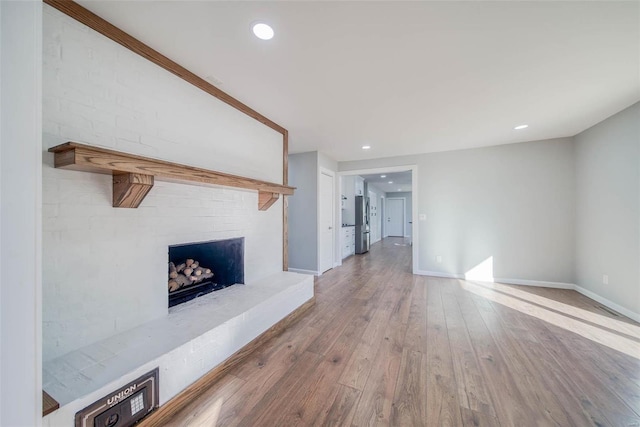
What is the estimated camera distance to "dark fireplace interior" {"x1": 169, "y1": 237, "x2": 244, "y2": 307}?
7.46 feet

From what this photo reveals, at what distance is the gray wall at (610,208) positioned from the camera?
2457 millimetres

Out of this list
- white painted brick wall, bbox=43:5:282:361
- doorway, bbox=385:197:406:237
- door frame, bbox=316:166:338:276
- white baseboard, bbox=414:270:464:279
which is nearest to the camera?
white painted brick wall, bbox=43:5:282:361

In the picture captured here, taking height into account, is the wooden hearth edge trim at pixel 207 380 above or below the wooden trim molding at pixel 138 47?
below

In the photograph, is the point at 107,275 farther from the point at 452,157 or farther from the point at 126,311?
the point at 452,157

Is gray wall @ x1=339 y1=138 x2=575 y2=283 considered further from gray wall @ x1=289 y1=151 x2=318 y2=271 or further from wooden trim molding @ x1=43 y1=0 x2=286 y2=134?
wooden trim molding @ x1=43 y1=0 x2=286 y2=134

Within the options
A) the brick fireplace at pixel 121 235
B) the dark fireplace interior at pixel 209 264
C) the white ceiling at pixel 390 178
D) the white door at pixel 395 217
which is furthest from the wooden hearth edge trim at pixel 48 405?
the white door at pixel 395 217

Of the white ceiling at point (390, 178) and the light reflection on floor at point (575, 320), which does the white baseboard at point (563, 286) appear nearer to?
the light reflection on floor at point (575, 320)

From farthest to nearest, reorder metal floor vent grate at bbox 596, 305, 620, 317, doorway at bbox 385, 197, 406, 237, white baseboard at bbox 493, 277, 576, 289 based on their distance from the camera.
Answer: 1. doorway at bbox 385, 197, 406, 237
2. white baseboard at bbox 493, 277, 576, 289
3. metal floor vent grate at bbox 596, 305, 620, 317

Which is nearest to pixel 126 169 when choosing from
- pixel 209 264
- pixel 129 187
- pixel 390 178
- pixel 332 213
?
pixel 129 187

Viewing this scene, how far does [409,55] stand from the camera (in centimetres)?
168

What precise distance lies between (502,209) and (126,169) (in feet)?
16.1

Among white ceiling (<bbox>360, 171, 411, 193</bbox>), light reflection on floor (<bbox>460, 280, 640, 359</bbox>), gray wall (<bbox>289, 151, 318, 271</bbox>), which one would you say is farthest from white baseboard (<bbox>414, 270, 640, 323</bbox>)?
white ceiling (<bbox>360, 171, 411, 193</bbox>)

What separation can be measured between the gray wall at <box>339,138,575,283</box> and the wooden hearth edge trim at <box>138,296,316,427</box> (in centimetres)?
329

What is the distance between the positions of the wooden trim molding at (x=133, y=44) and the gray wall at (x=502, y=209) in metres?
3.60
